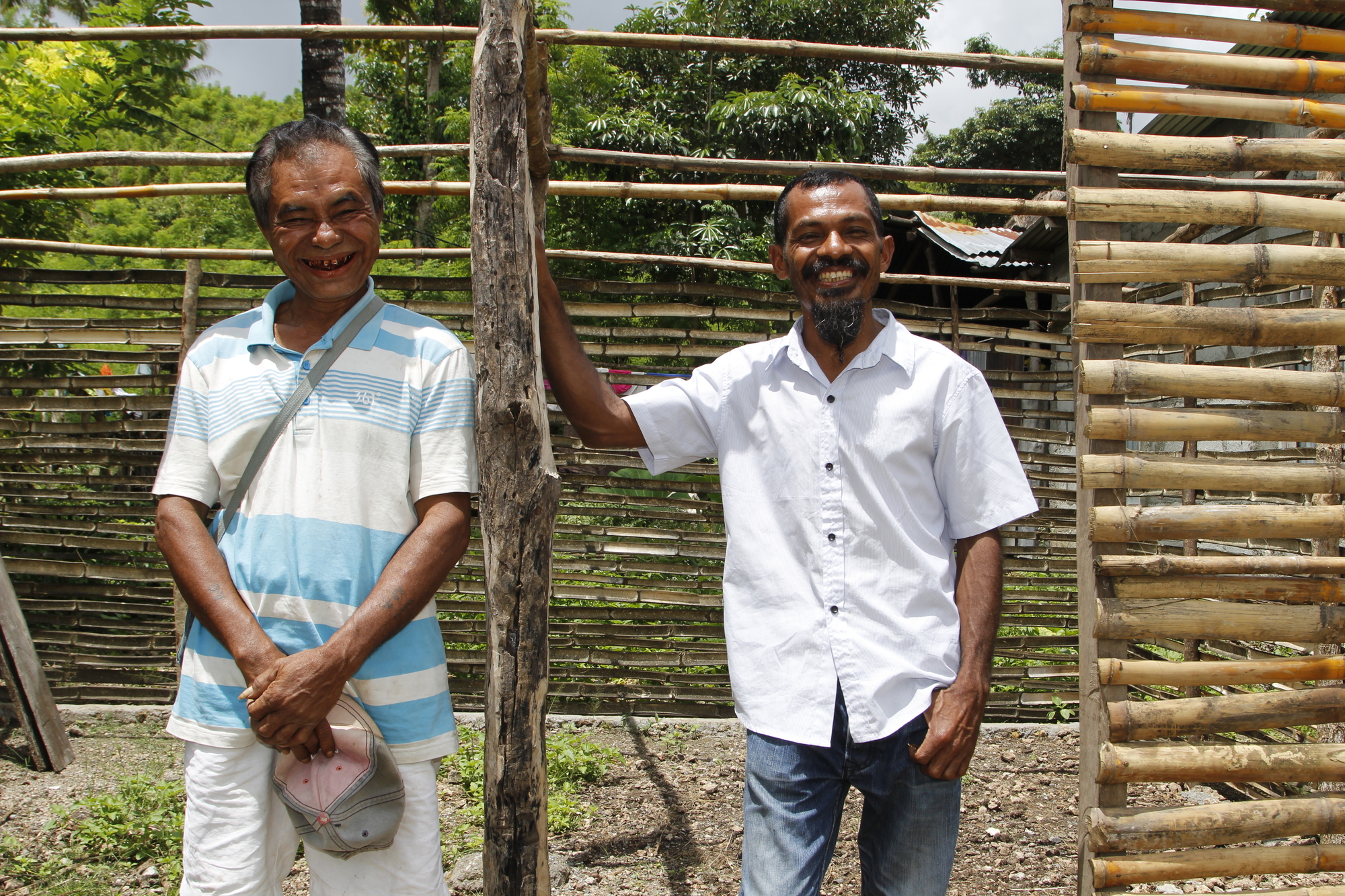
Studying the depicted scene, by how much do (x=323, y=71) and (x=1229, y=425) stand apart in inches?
217

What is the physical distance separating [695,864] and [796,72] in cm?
1197

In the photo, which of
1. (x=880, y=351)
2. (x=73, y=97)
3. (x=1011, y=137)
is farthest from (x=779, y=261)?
(x=1011, y=137)

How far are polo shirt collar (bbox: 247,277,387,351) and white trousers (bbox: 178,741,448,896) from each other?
0.85m

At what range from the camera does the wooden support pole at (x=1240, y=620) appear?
224 cm

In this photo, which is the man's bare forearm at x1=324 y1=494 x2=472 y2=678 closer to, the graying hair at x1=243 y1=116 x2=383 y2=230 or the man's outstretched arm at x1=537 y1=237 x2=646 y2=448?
the man's outstretched arm at x1=537 y1=237 x2=646 y2=448

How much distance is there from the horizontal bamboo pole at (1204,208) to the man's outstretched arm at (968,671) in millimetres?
920

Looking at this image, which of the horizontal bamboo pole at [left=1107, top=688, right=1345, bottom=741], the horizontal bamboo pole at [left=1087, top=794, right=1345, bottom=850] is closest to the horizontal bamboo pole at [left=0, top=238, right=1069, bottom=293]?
the horizontal bamboo pole at [left=1107, top=688, right=1345, bottom=741]

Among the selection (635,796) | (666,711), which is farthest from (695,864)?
(666,711)

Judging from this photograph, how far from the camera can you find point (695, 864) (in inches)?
129

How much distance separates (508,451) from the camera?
190cm

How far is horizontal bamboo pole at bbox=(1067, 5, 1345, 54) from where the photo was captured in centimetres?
230

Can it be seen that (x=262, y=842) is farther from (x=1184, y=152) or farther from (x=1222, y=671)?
(x=1184, y=152)

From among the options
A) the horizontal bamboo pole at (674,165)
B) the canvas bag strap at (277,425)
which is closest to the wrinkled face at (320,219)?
the canvas bag strap at (277,425)

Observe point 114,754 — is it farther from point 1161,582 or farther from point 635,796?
point 1161,582
